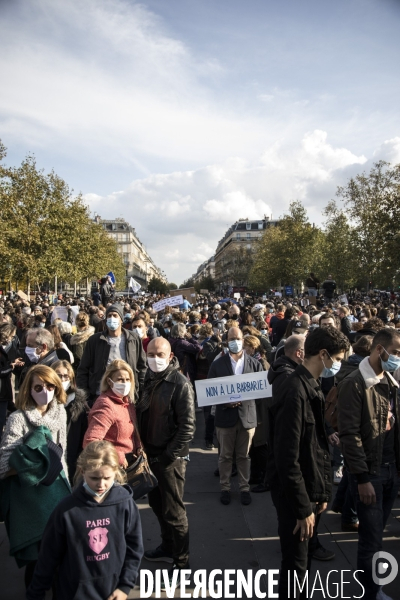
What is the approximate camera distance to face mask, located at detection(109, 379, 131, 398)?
3.66 meters

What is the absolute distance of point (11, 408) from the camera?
21.4 feet

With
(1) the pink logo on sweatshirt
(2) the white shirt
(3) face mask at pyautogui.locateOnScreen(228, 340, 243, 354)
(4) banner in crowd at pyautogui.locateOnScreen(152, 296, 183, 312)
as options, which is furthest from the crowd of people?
(4) banner in crowd at pyautogui.locateOnScreen(152, 296, 183, 312)

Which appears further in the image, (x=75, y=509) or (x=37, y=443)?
(x=37, y=443)

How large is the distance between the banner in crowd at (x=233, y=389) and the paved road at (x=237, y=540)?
1.10m

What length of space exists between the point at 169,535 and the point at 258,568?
2.52 ft

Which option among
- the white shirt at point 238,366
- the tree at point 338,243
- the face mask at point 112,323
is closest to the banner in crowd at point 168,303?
the face mask at point 112,323

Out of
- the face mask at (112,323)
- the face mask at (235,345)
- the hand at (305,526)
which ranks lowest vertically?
the hand at (305,526)

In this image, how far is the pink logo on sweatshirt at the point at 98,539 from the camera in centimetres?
249

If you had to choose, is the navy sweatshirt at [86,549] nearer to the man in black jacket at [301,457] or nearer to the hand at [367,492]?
the man in black jacket at [301,457]

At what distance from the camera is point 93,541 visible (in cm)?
249

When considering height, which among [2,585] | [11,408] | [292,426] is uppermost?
[292,426]

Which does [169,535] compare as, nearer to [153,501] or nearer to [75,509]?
[153,501]

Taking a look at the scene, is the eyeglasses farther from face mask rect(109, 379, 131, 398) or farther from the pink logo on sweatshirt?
the pink logo on sweatshirt

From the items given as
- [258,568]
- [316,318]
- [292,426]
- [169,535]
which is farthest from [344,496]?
[316,318]
